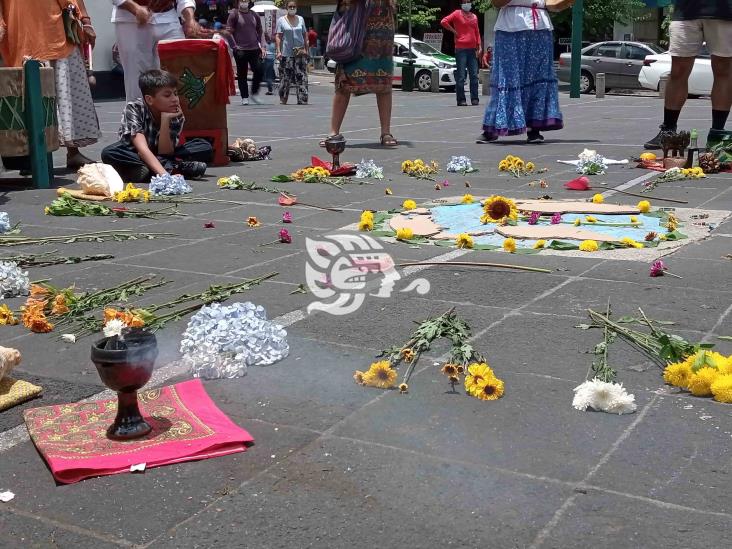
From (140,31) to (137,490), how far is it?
6.69 m

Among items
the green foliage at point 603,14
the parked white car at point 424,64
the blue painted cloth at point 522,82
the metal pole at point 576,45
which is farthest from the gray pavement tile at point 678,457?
the green foliage at point 603,14

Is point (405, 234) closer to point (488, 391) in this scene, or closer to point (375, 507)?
point (488, 391)

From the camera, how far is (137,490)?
2438mm

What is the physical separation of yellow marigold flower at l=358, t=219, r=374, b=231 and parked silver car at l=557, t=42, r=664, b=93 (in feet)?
69.5

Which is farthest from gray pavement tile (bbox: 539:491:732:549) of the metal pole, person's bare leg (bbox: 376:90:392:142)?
the metal pole

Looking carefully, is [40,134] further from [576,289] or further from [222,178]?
[576,289]

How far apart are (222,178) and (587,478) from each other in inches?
215

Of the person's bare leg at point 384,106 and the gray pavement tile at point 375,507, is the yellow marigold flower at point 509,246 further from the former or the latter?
the person's bare leg at point 384,106

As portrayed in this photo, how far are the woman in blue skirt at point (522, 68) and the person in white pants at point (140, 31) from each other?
307cm

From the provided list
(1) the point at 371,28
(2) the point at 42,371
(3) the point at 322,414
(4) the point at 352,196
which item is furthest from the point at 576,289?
(1) the point at 371,28

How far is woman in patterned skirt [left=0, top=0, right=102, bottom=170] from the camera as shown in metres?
7.89

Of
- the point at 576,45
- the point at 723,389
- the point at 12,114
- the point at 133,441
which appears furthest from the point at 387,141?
the point at 576,45

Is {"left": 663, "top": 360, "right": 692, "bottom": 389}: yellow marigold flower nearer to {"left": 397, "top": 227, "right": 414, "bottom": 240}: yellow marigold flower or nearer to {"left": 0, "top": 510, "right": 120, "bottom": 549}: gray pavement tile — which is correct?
{"left": 0, "top": 510, "right": 120, "bottom": 549}: gray pavement tile

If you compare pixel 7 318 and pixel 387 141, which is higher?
pixel 387 141
